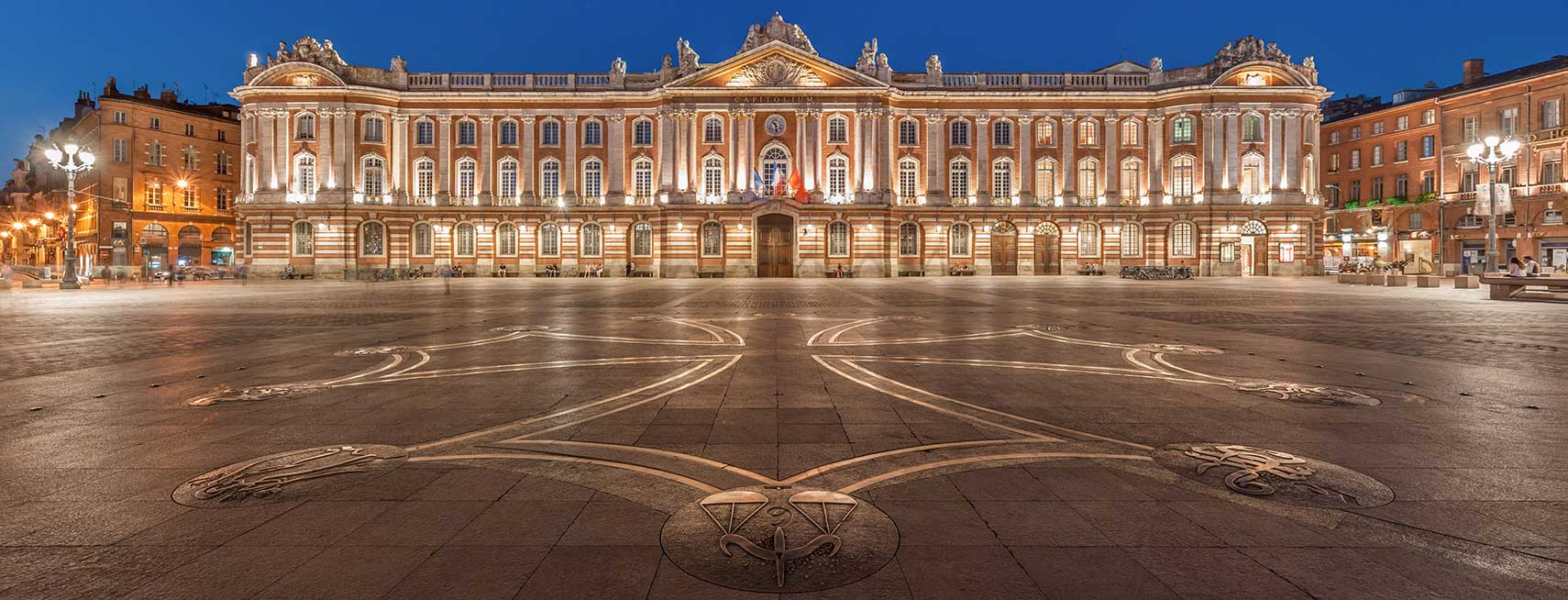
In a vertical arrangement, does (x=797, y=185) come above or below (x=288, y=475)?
above

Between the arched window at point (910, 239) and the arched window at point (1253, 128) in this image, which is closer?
the arched window at point (1253, 128)

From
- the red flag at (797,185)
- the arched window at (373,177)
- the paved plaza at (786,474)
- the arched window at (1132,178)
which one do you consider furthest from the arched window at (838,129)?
the paved plaza at (786,474)

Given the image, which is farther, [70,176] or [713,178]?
[713,178]

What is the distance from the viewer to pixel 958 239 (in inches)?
2115

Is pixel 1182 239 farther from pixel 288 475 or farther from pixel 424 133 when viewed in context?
pixel 288 475

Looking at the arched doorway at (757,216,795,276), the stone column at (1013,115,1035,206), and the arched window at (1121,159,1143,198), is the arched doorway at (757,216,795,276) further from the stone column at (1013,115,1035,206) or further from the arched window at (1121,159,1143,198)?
the arched window at (1121,159,1143,198)

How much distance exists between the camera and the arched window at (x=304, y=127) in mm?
50812

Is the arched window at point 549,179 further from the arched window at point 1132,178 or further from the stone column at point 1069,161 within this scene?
the arched window at point 1132,178

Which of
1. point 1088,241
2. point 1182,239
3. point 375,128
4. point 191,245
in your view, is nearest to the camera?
point 375,128

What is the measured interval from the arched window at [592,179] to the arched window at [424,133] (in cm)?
1091

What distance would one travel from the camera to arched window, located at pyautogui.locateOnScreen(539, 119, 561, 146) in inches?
2083

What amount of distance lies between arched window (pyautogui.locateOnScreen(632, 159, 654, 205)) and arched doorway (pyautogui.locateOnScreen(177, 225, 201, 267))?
123ft

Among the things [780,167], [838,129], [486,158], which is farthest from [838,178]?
[486,158]

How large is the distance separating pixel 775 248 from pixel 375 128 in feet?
95.6
